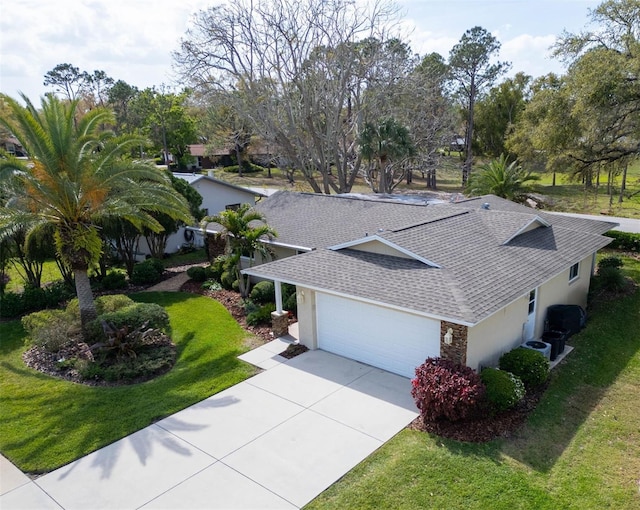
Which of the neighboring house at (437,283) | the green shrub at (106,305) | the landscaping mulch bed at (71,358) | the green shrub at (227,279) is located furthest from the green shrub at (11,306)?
the neighboring house at (437,283)

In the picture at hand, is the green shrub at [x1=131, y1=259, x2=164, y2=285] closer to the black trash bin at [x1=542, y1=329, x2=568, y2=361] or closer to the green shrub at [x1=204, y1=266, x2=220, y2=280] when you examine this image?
the green shrub at [x1=204, y1=266, x2=220, y2=280]

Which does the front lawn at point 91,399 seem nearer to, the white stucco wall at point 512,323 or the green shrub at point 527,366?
the white stucco wall at point 512,323

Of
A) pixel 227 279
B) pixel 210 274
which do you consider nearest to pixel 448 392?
pixel 227 279

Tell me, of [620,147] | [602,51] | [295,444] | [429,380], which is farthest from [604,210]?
[295,444]

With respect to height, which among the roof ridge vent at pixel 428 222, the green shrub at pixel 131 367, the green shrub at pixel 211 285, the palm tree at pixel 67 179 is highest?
the palm tree at pixel 67 179

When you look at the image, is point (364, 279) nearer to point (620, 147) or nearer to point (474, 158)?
point (620, 147)

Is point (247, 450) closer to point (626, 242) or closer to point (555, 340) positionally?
point (555, 340)
